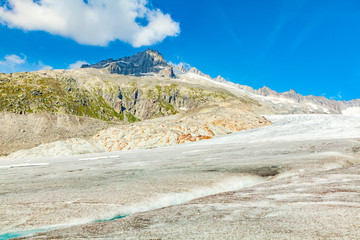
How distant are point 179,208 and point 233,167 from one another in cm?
665

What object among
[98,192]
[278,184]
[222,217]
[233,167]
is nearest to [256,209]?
[222,217]

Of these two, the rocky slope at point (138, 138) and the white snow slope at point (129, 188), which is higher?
the rocky slope at point (138, 138)

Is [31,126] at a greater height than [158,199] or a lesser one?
greater

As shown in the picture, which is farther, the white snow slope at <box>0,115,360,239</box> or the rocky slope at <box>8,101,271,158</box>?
the rocky slope at <box>8,101,271,158</box>

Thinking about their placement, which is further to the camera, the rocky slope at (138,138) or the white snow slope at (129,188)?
the rocky slope at (138,138)

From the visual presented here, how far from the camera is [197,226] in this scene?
462 cm

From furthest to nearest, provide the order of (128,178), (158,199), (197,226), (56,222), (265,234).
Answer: (128,178)
(158,199)
(56,222)
(197,226)
(265,234)

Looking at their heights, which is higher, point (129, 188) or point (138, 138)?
point (138, 138)

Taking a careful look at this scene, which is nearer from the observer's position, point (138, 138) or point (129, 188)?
point (129, 188)

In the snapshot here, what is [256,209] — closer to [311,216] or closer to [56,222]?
[311,216]

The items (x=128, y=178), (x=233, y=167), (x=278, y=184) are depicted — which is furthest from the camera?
(x=233, y=167)

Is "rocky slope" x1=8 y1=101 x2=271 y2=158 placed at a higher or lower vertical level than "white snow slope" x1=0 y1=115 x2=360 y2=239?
higher

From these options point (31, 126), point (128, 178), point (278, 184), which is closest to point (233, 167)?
point (278, 184)

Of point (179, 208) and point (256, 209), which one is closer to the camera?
point (256, 209)
